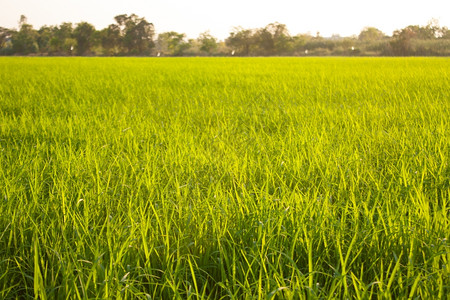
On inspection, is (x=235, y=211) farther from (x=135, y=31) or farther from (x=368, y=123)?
(x=135, y=31)

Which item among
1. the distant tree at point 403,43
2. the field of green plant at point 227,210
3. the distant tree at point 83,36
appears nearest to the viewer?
the field of green plant at point 227,210

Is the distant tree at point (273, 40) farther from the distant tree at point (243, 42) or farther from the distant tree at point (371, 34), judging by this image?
the distant tree at point (371, 34)

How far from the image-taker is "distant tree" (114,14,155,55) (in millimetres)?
65125

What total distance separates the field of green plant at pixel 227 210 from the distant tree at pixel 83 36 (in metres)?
69.7

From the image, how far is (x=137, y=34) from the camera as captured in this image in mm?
65375

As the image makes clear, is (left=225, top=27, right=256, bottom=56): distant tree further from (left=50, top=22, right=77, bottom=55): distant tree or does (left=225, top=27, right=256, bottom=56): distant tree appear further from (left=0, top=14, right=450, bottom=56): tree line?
(left=50, top=22, right=77, bottom=55): distant tree

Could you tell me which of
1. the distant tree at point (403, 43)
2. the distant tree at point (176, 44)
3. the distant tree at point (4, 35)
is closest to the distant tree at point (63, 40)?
the distant tree at point (4, 35)

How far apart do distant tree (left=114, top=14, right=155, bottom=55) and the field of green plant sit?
64.1 meters

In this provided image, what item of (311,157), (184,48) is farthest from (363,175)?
(184,48)

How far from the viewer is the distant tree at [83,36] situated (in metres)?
68.4

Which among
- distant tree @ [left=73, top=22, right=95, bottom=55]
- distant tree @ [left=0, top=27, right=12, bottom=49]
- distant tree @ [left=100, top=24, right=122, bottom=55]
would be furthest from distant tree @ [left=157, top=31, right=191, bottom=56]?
distant tree @ [left=0, top=27, right=12, bottom=49]

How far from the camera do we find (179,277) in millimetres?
1135

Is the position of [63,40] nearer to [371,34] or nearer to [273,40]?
[273,40]

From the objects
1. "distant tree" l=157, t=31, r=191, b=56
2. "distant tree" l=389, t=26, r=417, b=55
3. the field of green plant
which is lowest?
the field of green plant
